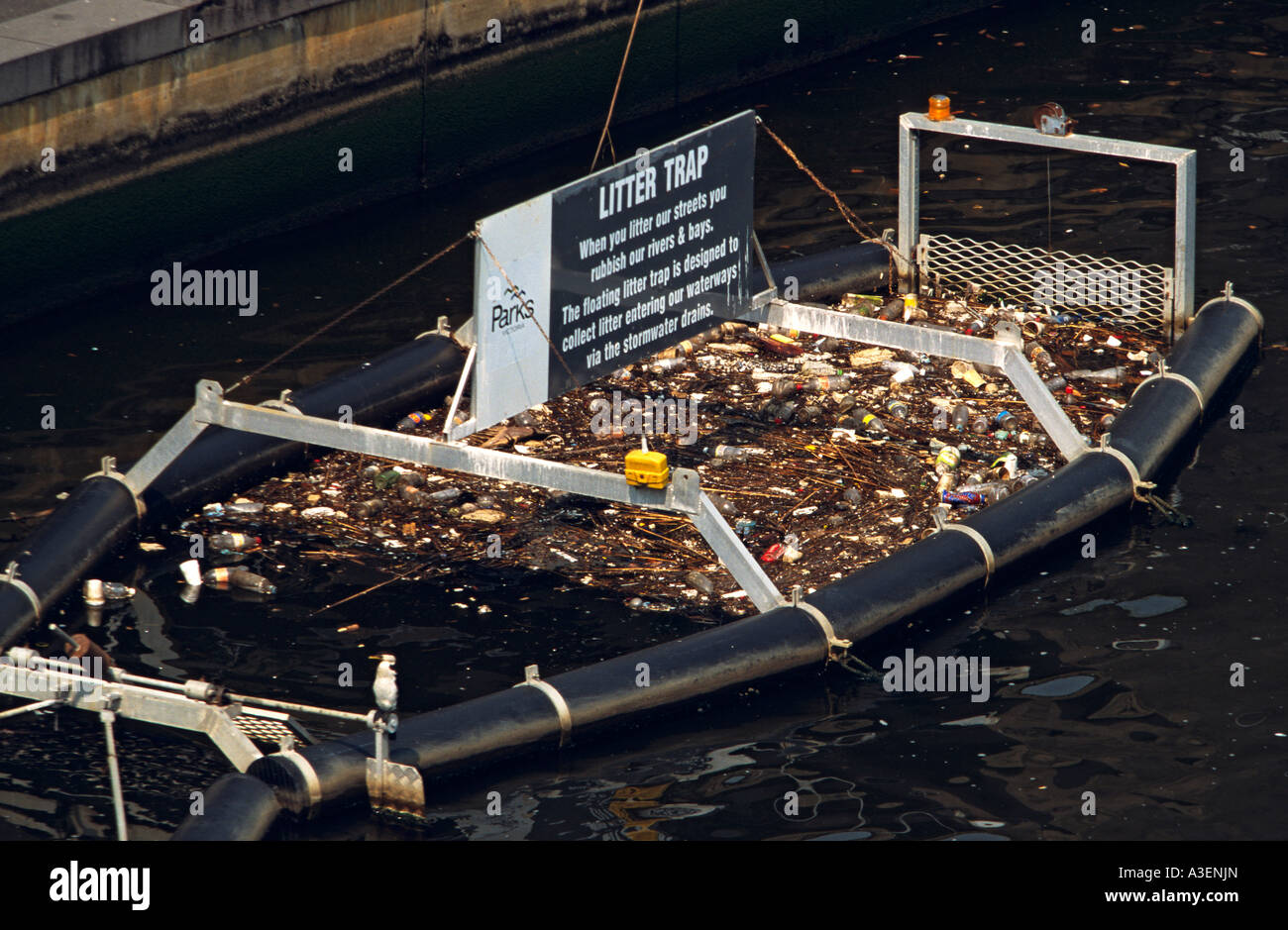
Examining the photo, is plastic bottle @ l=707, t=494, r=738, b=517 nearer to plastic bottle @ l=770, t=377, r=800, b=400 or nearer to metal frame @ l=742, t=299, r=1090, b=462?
metal frame @ l=742, t=299, r=1090, b=462

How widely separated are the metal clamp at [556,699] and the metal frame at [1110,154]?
19.9 feet

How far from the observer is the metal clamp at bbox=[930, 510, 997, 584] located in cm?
1083

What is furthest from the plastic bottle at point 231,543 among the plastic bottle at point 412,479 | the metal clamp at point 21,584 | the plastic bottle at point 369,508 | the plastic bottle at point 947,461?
the plastic bottle at point 947,461

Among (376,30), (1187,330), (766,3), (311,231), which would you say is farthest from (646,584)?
(766,3)

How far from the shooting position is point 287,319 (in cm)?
1528

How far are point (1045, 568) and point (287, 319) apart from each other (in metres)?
6.56

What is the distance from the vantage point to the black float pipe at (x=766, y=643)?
9.02 meters

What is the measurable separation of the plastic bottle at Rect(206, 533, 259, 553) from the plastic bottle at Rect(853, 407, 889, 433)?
3868 millimetres

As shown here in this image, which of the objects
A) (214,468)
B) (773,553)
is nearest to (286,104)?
(214,468)

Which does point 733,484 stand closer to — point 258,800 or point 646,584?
point 646,584

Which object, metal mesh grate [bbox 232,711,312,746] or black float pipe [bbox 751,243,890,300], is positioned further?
black float pipe [bbox 751,243,890,300]

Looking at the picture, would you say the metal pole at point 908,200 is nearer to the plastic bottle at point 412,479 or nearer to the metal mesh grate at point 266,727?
the plastic bottle at point 412,479

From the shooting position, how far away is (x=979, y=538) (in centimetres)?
1088

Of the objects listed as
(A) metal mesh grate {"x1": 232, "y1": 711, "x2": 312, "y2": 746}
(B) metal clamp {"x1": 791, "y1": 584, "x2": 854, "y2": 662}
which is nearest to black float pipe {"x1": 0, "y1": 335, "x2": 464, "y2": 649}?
(A) metal mesh grate {"x1": 232, "y1": 711, "x2": 312, "y2": 746}
